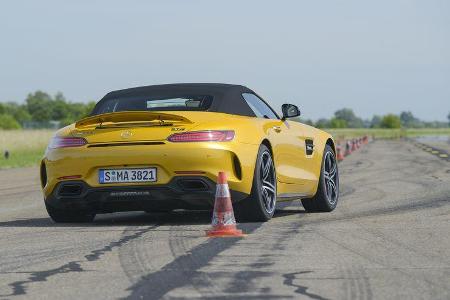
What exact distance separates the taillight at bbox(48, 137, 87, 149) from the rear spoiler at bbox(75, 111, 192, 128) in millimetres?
155

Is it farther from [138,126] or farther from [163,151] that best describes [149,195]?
[138,126]

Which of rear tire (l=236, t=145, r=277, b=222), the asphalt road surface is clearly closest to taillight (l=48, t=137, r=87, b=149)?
the asphalt road surface

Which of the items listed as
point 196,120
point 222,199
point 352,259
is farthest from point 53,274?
point 196,120

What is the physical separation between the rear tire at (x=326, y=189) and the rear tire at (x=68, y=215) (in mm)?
2631

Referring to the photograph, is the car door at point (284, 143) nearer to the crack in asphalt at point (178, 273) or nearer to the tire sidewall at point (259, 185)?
the tire sidewall at point (259, 185)

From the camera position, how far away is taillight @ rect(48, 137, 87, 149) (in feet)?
31.0

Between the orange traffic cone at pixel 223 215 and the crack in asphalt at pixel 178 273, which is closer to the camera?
the crack in asphalt at pixel 178 273

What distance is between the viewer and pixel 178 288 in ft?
18.2

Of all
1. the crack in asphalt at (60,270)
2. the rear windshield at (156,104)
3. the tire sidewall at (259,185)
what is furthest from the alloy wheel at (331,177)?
the crack in asphalt at (60,270)

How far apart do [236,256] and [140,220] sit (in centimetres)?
355

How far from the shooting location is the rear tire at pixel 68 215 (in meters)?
9.99

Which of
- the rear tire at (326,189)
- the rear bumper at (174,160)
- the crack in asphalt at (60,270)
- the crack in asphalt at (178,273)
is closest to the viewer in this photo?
the crack in asphalt at (178,273)

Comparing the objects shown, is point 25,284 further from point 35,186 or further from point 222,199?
point 35,186

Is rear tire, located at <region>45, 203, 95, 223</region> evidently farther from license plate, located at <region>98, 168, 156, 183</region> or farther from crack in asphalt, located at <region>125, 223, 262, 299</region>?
crack in asphalt, located at <region>125, 223, 262, 299</region>
